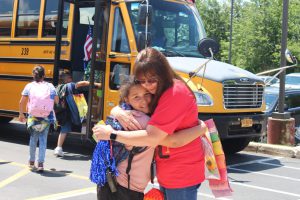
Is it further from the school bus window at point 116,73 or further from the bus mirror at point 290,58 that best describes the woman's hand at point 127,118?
the bus mirror at point 290,58

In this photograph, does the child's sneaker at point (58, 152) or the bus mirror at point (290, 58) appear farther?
the bus mirror at point (290, 58)

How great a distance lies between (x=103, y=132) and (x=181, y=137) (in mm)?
488

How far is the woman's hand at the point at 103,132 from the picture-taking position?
3.14 metres

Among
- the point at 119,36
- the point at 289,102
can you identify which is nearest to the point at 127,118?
the point at 119,36

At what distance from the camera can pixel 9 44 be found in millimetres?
10195

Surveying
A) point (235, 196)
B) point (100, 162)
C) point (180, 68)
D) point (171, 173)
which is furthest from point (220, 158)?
point (180, 68)

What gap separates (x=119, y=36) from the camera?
28.0 feet

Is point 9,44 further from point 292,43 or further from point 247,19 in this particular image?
point 247,19

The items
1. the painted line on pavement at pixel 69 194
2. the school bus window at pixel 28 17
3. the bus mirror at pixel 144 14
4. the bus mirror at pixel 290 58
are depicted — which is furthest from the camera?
the school bus window at pixel 28 17

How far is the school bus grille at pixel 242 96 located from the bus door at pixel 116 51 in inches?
66.1

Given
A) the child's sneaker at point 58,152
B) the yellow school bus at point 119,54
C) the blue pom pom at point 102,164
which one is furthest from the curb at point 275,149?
the blue pom pom at point 102,164

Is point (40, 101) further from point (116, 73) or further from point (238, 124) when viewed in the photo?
point (238, 124)

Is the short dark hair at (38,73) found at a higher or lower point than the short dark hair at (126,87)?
higher

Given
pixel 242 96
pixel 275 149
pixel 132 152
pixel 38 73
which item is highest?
pixel 38 73
